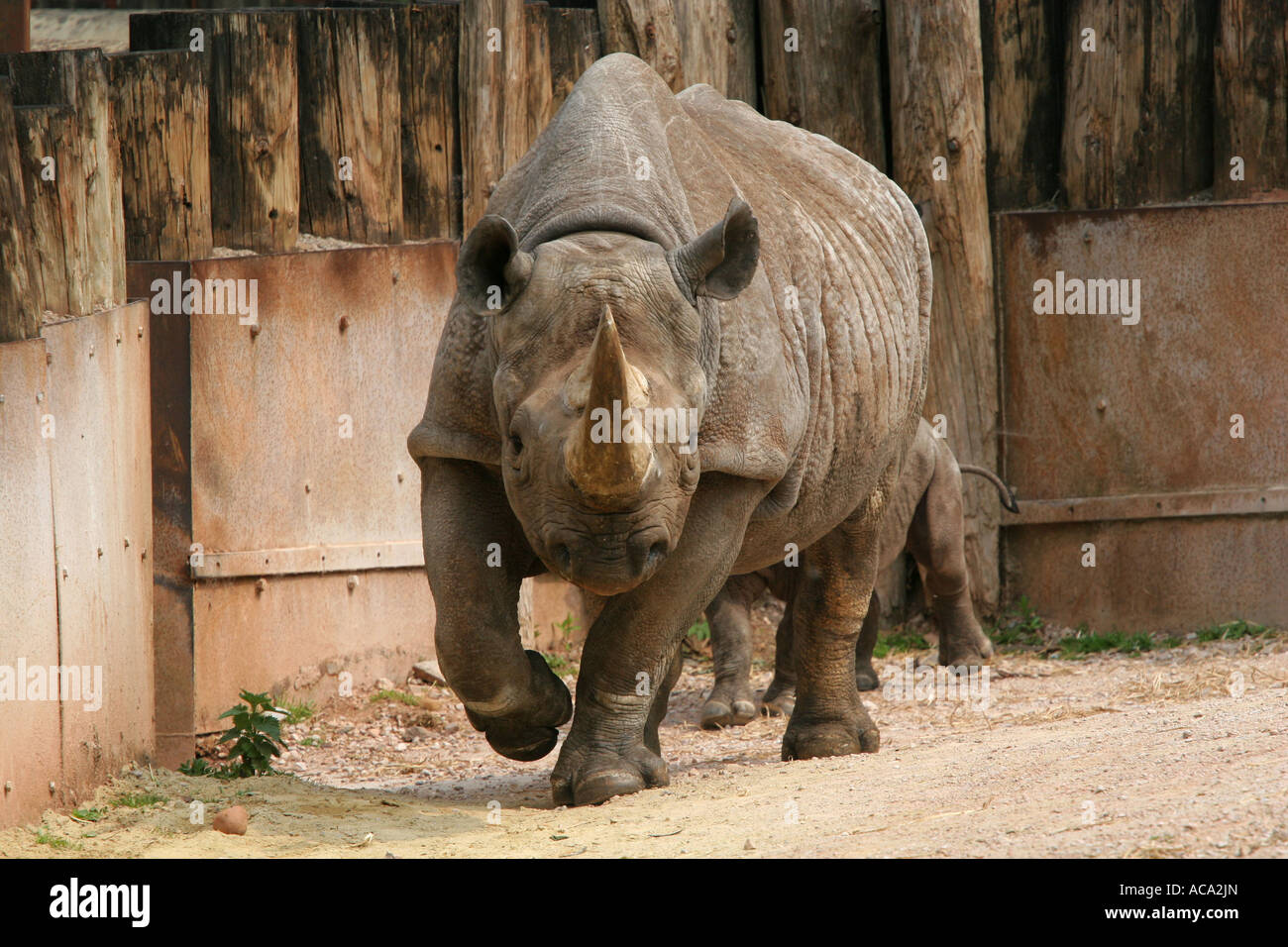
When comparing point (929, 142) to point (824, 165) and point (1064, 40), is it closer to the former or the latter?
point (1064, 40)

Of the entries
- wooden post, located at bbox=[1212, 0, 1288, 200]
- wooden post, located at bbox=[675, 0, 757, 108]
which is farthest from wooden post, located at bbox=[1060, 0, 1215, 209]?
wooden post, located at bbox=[675, 0, 757, 108]

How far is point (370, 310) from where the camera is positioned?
8.62 meters

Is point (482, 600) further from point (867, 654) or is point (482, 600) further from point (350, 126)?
point (867, 654)

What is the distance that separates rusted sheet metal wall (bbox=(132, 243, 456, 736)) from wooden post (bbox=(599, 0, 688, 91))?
1.66 metres

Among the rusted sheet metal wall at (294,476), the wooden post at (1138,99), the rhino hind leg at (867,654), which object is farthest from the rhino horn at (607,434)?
the wooden post at (1138,99)

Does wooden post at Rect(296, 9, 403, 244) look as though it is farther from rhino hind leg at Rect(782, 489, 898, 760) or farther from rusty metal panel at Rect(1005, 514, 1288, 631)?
rusty metal panel at Rect(1005, 514, 1288, 631)

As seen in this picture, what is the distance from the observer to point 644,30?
31.6 ft

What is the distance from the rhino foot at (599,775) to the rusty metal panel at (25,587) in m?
1.65

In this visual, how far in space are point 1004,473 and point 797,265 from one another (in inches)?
169

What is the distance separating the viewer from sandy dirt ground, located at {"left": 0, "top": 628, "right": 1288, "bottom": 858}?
4383mm

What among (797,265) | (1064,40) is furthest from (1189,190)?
(797,265)

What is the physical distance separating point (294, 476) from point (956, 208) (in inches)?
159

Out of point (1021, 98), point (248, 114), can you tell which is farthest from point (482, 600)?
point (1021, 98)

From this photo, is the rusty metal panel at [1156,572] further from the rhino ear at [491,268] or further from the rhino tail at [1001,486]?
the rhino ear at [491,268]
